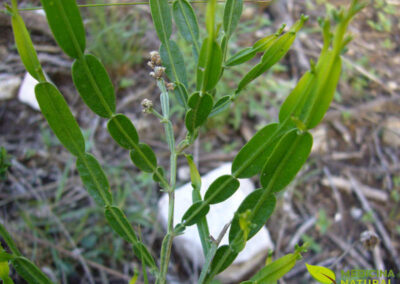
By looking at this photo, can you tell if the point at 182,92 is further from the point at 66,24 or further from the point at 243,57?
the point at 66,24

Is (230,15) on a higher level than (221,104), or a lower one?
higher

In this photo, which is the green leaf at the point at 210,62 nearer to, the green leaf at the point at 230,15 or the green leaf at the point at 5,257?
the green leaf at the point at 230,15

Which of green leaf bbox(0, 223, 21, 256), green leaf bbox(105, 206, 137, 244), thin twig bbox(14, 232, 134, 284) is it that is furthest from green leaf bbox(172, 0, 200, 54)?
thin twig bbox(14, 232, 134, 284)

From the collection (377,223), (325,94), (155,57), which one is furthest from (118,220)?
(377,223)

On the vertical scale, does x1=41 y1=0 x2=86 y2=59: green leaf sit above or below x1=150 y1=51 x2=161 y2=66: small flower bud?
above

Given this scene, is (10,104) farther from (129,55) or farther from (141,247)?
(141,247)

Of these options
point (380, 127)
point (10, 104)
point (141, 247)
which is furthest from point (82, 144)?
point (380, 127)

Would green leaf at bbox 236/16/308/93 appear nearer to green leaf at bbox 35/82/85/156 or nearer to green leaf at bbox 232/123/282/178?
green leaf at bbox 232/123/282/178
